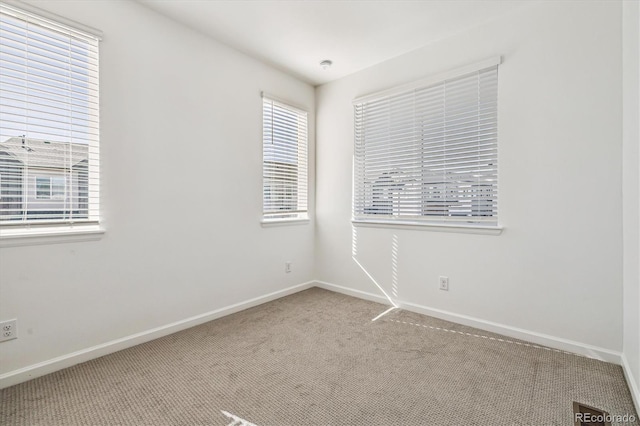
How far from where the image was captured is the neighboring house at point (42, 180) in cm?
187

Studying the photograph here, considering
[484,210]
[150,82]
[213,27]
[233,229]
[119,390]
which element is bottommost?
[119,390]

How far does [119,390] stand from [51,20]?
230 centimetres

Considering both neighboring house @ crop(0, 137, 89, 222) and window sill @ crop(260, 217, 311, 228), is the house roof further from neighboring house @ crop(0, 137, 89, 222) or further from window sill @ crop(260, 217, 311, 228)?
window sill @ crop(260, 217, 311, 228)

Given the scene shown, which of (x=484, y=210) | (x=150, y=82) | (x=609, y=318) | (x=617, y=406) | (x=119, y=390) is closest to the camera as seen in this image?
(x=617, y=406)

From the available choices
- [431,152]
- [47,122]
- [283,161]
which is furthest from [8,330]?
[431,152]

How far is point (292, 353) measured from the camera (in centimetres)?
226

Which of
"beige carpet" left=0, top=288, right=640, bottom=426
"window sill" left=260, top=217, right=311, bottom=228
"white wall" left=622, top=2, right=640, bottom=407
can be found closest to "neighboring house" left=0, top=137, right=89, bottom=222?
"beige carpet" left=0, top=288, right=640, bottom=426

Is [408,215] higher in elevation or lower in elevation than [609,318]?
higher

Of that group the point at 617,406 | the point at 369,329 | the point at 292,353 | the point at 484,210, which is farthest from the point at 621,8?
the point at 292,353

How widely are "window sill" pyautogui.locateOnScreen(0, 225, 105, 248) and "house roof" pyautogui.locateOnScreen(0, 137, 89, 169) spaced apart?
0.41 meters

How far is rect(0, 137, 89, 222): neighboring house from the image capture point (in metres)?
1.87

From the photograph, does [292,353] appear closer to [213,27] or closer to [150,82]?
[150,82]

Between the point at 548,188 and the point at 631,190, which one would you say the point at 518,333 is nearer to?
the point at 548,188

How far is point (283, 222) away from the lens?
355 cm
